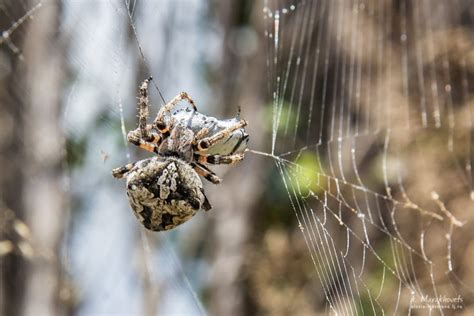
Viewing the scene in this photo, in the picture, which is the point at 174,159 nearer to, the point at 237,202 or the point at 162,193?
the point at 162,193

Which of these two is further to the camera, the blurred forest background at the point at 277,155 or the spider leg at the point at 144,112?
the blurred forest background at the point at 277,155

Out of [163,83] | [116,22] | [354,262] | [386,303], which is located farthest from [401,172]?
[116,22]

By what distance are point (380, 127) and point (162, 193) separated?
414 centimetres

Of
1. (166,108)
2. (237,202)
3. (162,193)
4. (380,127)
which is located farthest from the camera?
(380,127)

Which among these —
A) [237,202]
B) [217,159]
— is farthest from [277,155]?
[217,159]

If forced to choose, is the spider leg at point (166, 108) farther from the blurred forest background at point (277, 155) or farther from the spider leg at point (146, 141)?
the blurred forest background at point (277, 155)

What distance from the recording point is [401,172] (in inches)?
246

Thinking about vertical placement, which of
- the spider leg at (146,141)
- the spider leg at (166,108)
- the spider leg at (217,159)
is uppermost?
the spider leg at (166,108)

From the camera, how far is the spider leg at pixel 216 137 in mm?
2721

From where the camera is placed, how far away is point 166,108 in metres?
2.67

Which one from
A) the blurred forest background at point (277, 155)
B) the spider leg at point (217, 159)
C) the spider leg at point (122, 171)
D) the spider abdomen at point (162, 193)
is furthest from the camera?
the blurred forest background at point (277, 155)

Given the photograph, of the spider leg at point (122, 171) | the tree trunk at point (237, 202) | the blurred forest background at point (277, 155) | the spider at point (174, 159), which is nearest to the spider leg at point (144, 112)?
the spider at point (174, 159)

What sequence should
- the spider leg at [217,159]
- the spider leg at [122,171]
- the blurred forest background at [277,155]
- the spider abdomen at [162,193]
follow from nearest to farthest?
the spider abdomen at [162,193] → the spider leg at [122,171] → the spider leg at [217,159] → the blurred forest background at [277,155]

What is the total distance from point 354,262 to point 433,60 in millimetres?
1959
